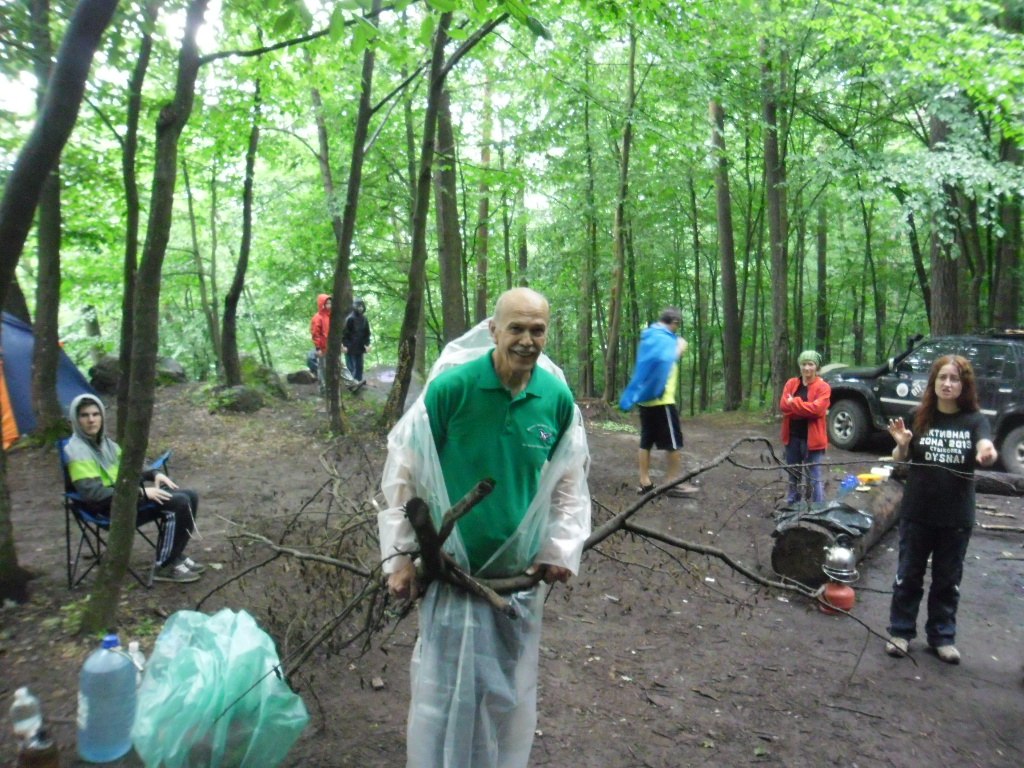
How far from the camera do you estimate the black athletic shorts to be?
7.50 m

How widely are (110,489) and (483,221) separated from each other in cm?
1421

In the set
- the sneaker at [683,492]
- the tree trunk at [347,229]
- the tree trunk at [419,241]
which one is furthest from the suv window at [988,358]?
the tree trunk at [347,229]

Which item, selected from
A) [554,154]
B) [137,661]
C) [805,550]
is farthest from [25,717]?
[554,154]

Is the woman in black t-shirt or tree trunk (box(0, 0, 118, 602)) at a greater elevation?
tree trunk (box(0, 0, 118, 602))

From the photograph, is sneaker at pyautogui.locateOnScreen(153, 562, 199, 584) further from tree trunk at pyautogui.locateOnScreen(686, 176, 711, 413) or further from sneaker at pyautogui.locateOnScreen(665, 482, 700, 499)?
tree trunk at pyautogui.locateOnScreen(686, 176, 711, 413)

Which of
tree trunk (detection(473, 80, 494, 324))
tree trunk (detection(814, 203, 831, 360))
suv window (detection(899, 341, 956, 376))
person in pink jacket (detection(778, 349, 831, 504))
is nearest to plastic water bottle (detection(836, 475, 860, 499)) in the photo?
person in pink jacket (detection(778, 349, 831, 504))

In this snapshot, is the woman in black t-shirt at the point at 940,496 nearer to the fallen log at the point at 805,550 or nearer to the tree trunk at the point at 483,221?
the fallen log at the point at 805,550

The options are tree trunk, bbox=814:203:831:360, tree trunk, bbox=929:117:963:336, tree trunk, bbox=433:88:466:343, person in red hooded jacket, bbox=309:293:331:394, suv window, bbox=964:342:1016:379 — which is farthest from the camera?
tree trunk, bbox=814:203:831:360

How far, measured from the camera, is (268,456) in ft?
30.6

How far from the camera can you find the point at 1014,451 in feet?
29.3

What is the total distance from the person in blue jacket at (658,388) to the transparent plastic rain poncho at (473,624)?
4.80 metres

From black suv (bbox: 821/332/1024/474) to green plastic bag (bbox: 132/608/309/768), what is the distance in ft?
27.5

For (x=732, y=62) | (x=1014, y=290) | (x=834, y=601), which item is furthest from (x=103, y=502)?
(x=1014, y=290)

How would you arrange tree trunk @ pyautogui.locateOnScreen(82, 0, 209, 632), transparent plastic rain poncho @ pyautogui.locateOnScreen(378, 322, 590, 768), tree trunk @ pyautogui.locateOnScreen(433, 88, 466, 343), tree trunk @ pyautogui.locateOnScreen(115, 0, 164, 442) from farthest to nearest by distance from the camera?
tree trunk @ pyautogui.locateOnScreen(433, 88, 466, 343), tree trunk @ pyautogui.locateOnScreen(115, 0, 164, 442), tree trunk @ pyautogui.locateOnScreen(82, 0, 209, 632), transparent plastic rain poncho @ pyautogui.locateOnScreen(378, 322, 590, 768)
